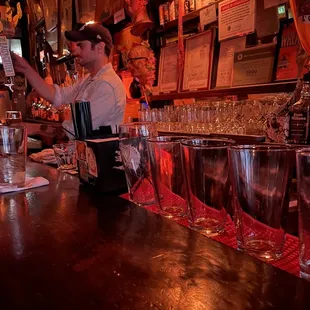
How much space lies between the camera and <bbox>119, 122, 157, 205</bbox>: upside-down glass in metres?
0.89

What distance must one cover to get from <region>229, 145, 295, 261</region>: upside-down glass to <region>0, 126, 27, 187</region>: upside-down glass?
727 millimetres

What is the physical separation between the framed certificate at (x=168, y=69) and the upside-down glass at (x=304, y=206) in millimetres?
2590

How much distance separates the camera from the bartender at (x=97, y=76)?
98.2 inches

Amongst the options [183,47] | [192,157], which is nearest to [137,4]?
[183,47]

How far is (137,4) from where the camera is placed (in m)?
3.02

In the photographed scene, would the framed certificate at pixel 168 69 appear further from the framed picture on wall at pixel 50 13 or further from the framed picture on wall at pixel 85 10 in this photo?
the framed picture on wall at pixel 50 13

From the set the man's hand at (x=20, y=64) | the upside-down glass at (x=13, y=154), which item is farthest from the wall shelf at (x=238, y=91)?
the upside-down glass at (x=13, y=154)

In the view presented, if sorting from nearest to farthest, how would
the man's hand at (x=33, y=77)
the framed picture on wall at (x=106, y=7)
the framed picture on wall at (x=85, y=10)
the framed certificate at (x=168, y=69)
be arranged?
the man's hand at (x=33, y=77) < the framed certificate at (x=168, y=69) < the framed picture on wall at (x=106, y=7) < the framed picture on wall at (x=85, y=10)

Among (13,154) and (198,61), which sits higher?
(198,61)

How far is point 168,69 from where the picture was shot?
3.15 metres

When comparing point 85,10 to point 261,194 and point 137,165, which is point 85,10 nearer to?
point 137,165

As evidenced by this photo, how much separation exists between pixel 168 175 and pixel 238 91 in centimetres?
182

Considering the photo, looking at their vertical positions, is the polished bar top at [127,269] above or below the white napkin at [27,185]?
above

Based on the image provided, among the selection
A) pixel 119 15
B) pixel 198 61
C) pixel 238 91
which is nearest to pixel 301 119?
pixel 238 91
